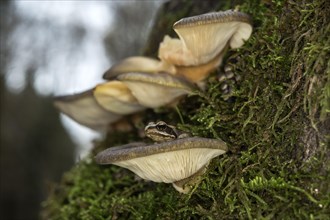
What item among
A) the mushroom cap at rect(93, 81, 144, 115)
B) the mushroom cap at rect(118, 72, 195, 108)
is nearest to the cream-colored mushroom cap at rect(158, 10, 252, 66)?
the mushroom cap at rect(118, 72, 195, 108)

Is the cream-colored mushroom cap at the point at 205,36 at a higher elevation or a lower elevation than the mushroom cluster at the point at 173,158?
higher

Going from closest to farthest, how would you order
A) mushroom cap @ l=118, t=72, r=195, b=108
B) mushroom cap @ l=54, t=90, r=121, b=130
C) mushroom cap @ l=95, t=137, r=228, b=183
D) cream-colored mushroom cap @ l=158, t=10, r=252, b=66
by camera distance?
mushroom cap @ l=95, t=137, r=228, b=183 → cream-colored mushroom cap @ l=158, t=10, r=252, b=66 → mushroom cap @ l=118, t=72, r=195, b=108 → mushroom cap @ l=54, t=90, r=121, b=130

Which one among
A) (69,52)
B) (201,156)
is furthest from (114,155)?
(69,52)

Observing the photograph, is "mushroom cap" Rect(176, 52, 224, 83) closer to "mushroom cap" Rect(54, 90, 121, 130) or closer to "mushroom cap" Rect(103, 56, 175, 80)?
"mushroom cap" Rect(103, 56, 175, 80)

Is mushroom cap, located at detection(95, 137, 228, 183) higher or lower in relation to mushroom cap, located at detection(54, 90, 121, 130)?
lower

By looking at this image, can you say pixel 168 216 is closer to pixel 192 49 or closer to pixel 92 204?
pixel 92 204

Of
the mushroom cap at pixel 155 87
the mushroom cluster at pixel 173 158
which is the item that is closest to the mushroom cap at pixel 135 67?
the mushroom cap at pixel 155 87

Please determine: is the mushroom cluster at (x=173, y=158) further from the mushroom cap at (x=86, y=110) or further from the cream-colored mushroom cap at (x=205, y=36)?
the mushroom cap at (x=86, y=110)
